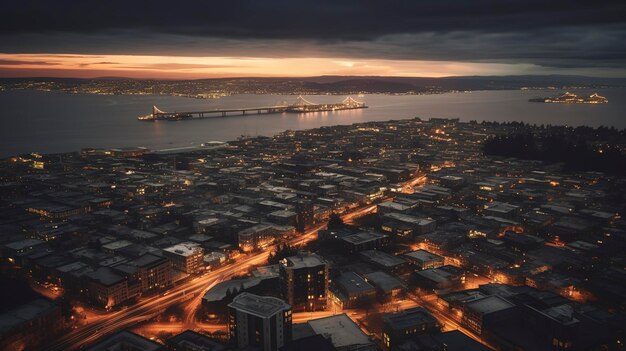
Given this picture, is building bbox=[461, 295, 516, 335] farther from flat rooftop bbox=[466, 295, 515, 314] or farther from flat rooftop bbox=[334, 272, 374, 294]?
flat rooftop bbox=[334, 272, 374, 294]

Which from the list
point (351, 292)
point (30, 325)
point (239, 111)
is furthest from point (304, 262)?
point (239, 111)

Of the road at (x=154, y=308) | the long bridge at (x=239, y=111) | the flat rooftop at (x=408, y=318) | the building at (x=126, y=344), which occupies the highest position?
the long bridge at (x=239, y=111)

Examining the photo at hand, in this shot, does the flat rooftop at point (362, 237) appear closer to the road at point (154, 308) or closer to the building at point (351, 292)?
the building at point (351, 292)

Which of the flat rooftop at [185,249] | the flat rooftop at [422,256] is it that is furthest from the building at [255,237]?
the flat rooftop at [422,256]

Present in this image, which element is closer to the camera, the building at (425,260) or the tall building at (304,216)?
the building at (425,260)

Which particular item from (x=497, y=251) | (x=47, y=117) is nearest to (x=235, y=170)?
(x=497, y=251)

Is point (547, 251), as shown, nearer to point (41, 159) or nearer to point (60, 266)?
point (60, 266)

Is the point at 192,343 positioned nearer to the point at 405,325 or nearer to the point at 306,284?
the point at 306,284
